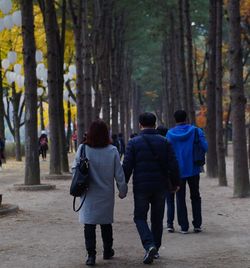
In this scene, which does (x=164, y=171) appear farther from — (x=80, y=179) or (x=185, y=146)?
(x=185, y=146)

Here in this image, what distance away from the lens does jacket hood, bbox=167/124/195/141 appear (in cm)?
1002

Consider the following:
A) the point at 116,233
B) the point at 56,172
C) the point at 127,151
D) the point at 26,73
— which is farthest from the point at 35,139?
the point at 127,151

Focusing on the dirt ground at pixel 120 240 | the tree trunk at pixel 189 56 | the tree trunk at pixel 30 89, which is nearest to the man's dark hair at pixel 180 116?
the dirt ground at pixel 120 240

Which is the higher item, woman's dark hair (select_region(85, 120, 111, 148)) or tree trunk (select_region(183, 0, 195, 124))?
tree trunk (select_region(183, 0, 195, 124))

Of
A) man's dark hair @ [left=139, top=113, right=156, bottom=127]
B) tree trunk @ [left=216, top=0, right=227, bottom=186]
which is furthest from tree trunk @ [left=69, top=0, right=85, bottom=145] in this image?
man's dark hair @ [left=139, top=113, right=156, bottom=127]

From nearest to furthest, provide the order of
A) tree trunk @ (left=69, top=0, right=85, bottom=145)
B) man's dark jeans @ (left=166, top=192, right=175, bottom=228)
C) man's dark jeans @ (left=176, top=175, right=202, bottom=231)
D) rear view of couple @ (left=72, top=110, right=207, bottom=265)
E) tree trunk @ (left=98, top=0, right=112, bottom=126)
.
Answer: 1. rear view of couple @ (left=72, top=110, right=207, bottom=265)
2. man's dark jeans @ (left=176, top=175, right=202, bottom=231)
3. man's dark jeans @ (left=166, top=192, right=175, bottom=228)
4. tree trunk @ (left=69, top=0, right=85, bottom=145)
5. tree trunk @ (left=98, top=0, right=112, bottom=126)

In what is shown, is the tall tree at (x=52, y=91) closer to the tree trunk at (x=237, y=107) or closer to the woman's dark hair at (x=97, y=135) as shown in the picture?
the tree trunk at (x=237, y=107)

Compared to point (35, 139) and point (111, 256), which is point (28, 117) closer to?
point (35, 139)

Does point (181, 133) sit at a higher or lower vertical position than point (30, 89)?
lower

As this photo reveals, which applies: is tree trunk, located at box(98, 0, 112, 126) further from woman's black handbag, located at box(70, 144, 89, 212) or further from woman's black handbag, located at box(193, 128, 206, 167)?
→ woman's black handbag, located at box(70, 144, 89, 212)

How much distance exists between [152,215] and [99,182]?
85cm

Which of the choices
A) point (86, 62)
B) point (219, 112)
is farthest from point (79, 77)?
point (219, 112)

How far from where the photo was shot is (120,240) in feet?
31.0

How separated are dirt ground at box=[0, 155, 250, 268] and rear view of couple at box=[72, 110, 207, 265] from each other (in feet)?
1.00
